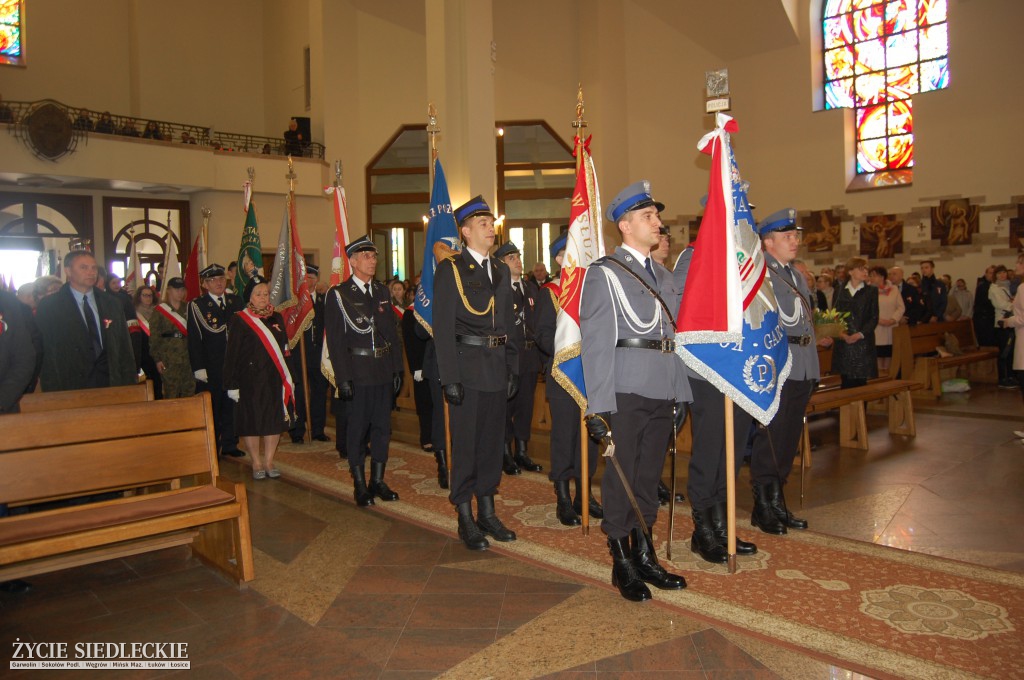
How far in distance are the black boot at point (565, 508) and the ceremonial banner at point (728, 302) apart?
145cm

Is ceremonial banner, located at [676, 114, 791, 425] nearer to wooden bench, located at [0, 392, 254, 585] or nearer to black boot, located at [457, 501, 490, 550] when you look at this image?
black boot, located at [457, 501, 490, 550]

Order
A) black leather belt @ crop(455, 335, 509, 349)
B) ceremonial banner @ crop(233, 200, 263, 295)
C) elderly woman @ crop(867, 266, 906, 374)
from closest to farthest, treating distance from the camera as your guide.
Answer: black leather belt @ crop(455, 335, 509, 349)
ceremonial banner @ crop(233, 200, 263, 295)
elderly woman @ crop(867, 266, 906, 374)

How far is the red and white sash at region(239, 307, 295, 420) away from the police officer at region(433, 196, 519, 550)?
2.32 meters

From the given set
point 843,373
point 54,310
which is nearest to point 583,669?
point 54,310

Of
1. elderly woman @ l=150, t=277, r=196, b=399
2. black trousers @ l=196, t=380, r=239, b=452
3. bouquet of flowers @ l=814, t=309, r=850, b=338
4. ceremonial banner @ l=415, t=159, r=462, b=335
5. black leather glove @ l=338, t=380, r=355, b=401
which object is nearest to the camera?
black leather glove @ l=338, t=380, r=355, b=401

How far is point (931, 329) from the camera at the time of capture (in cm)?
1048

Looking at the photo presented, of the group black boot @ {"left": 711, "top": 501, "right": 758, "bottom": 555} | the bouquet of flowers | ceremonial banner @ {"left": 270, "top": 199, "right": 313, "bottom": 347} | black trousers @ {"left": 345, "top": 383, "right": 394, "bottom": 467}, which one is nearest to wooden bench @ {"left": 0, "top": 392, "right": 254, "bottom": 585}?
black trousers @ {"left": 345, "top": 383, "right": 394, "bottom": 467}

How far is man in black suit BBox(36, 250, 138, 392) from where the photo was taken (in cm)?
509

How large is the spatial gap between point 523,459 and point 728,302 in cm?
318

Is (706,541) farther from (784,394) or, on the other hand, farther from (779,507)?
(784,394)

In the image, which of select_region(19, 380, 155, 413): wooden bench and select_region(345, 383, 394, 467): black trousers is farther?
select_region(345, 383, 394, 467): black trousers

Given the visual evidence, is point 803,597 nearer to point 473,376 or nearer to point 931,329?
point 473,376

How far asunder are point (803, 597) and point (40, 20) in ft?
68.9

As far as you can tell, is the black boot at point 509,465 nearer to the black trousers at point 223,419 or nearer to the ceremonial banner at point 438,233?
the ceremonial banner at point 438,233
